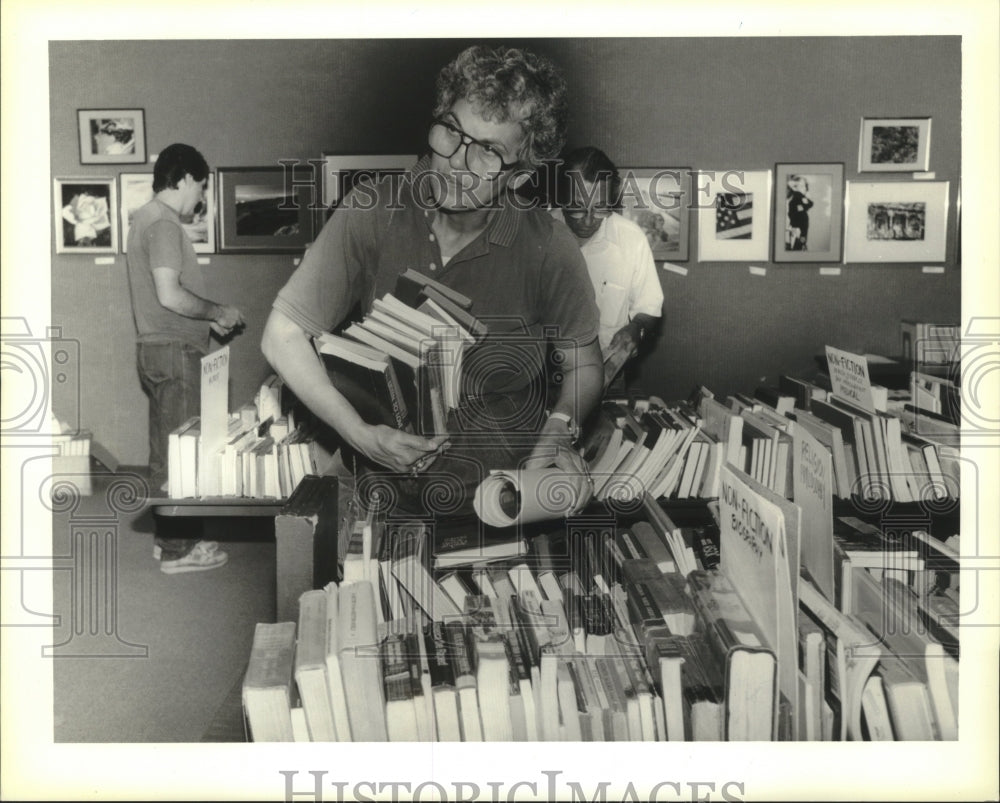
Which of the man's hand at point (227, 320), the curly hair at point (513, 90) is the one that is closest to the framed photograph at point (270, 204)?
the man's hand at point (227, 320)

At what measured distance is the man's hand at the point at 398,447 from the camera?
2.40 m

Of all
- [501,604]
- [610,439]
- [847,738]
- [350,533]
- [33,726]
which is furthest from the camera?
[610,439]

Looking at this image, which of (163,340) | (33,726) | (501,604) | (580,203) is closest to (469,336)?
(580,203)

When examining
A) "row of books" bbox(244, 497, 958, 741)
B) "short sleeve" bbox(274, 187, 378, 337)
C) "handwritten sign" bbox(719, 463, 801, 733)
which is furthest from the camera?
"short sleeve" bbox(274, 187, 378, 337)

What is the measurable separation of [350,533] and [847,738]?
1233mm

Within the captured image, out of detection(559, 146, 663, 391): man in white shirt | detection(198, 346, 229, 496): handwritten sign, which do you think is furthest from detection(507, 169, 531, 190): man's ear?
detection(198, 346, 229, 496): handwritten sign

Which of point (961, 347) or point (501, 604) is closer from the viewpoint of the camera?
point (501, 604)

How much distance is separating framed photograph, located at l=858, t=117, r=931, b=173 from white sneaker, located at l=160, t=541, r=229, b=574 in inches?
82.8

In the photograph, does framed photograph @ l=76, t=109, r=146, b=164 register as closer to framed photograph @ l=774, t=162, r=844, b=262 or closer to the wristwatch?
the wristwatch

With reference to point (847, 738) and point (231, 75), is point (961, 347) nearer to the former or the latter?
point (847, 738)

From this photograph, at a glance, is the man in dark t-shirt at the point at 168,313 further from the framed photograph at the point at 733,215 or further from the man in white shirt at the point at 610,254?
the framed photograph at the point at 733,215

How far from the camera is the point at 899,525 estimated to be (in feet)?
8.07

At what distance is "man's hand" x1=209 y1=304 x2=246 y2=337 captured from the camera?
2.50m

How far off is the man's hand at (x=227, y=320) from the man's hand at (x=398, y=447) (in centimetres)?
45
